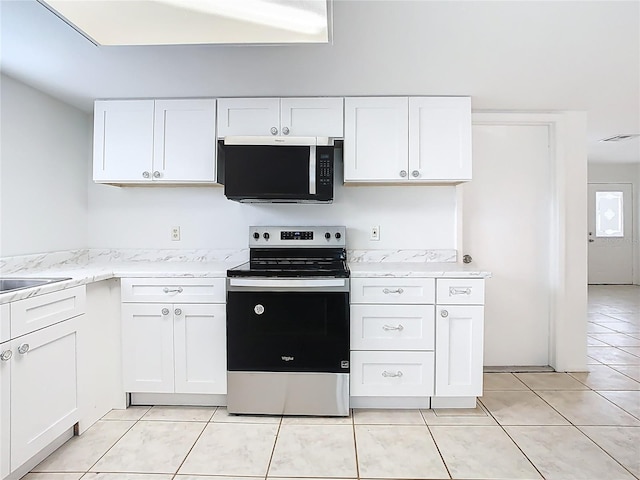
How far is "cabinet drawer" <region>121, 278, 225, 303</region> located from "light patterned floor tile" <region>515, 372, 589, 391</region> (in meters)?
2.23

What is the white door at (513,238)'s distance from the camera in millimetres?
3107

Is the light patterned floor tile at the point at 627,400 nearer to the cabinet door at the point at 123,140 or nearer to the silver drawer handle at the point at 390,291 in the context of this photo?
the silver drawer handle at the point at 390,291

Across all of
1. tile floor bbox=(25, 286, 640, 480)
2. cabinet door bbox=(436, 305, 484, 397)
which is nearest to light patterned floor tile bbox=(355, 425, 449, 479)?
tile floor bbox=(25, 286, 640, 480)

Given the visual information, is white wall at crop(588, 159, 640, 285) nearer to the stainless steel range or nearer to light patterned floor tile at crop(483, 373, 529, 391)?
light patterned floor tile at crop(483, 373, 529, 391)

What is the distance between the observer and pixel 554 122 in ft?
9.99

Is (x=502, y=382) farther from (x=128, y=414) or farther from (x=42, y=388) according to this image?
(x=42, y=388)

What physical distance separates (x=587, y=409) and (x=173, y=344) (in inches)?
99.6

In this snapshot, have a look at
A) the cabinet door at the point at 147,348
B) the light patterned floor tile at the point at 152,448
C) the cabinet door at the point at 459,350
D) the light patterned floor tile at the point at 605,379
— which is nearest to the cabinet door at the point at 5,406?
the light patterned floor tile at the point at 152,448

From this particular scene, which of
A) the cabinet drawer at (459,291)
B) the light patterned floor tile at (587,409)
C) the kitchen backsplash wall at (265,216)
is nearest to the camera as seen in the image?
the light patterned floor tile at (587,409)

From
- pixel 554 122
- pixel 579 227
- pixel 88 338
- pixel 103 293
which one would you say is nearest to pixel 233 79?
pixel 103 293

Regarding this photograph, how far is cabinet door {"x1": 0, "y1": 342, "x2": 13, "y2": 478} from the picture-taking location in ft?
5.21

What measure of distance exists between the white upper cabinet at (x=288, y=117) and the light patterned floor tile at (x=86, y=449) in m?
1.86

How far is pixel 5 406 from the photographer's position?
5.26 ft

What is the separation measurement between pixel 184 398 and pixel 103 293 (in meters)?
0.81
